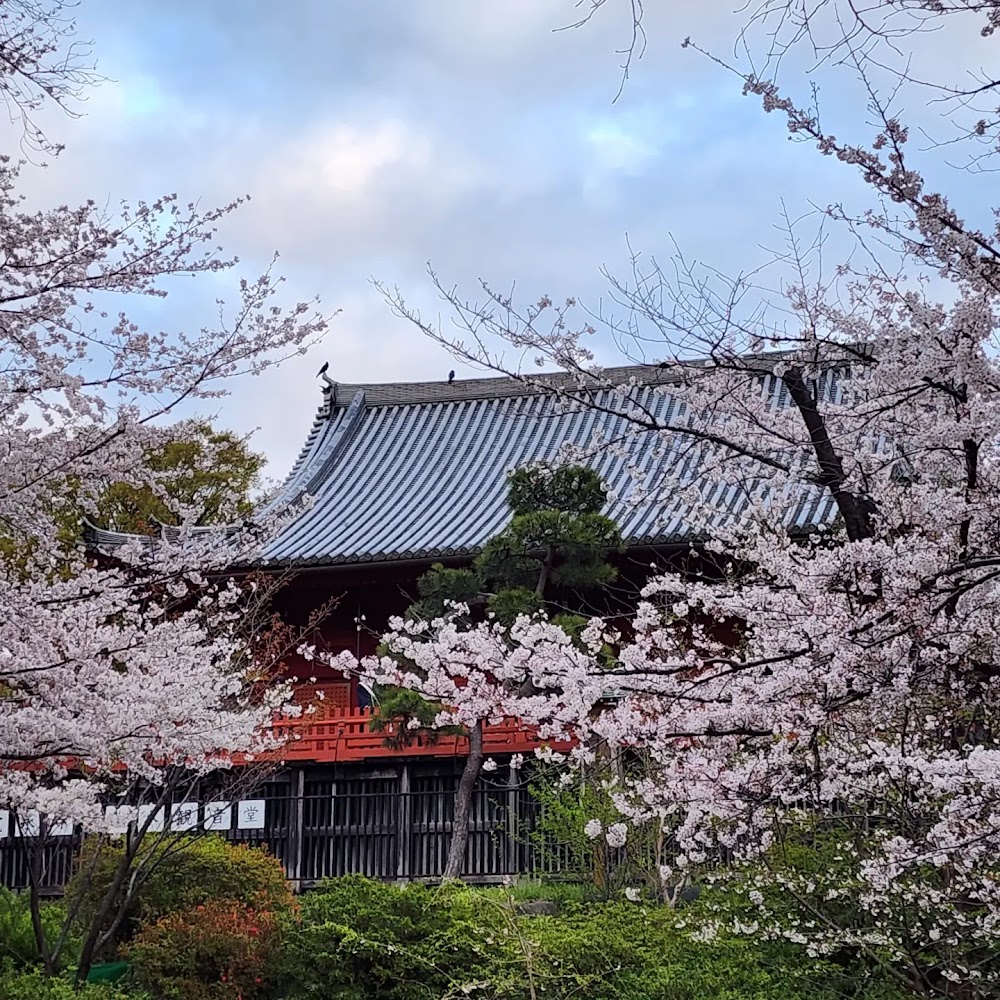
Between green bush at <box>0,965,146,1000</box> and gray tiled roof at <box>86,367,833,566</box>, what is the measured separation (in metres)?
6.69

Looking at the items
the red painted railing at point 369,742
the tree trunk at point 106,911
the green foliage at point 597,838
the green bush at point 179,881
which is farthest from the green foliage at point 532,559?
the tree trunk at point 106,911

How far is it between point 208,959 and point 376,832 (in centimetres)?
381

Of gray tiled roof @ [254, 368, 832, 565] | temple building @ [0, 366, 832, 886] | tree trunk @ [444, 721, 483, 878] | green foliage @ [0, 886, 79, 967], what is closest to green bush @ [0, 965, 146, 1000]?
green foliage @ [0, 886, 79, 967]

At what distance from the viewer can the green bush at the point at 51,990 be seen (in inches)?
317

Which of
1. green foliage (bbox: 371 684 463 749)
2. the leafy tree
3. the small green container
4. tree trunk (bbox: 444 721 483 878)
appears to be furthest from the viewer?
tree trunk (bbox: 444 721 483 878)

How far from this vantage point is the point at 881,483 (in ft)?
19.4

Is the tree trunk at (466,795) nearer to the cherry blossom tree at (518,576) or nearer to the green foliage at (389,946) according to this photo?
the cherry blossom tree at (518,576)

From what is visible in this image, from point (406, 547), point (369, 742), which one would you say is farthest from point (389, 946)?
point (406, 547)

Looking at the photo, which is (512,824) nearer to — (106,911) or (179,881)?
(179,881)

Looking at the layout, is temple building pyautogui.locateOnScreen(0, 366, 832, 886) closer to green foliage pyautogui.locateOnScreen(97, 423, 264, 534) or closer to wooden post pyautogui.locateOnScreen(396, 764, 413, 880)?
wooden post pyautogui.locateOnScreen(396, 764, 413, 880)

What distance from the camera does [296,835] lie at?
12.3 m

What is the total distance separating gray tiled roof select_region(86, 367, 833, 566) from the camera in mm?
15352

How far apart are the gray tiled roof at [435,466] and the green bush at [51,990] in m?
6.69

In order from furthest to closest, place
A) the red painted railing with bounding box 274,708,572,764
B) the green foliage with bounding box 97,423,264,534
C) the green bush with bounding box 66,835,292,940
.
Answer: the green foliage with bounding box 97,423,264,534 < the red painted railing with bounding box 274,708,572,764 < the green bush with bounding box 66,835,292,940
